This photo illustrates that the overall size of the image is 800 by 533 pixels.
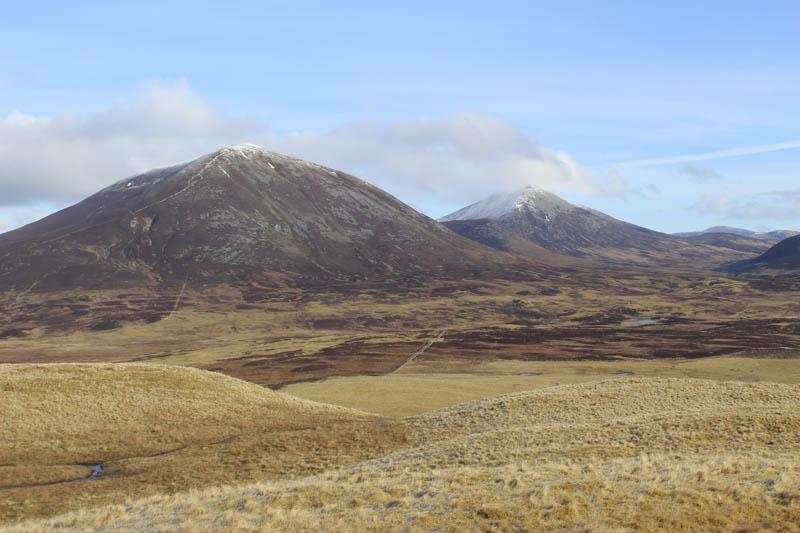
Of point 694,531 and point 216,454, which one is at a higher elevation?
point 694,531

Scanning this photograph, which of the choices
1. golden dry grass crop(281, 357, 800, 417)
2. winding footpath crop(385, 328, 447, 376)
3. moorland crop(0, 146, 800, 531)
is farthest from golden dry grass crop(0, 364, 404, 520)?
winding footpath crop(385, 328, 447, 376)

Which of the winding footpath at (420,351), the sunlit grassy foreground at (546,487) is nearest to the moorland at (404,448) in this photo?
the sunlit grassy foreground at (546,487)

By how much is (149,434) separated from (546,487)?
28.9 metres

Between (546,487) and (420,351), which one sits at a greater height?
(546,487)

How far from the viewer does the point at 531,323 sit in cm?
17338

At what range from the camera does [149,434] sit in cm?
3866

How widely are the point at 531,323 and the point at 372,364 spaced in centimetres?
9098

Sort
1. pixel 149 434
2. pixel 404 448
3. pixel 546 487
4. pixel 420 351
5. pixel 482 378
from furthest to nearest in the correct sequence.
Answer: pixel 420 351 < pixel 482 378 < pixel 149 434 < pixel 404 448 < pixel 546 487

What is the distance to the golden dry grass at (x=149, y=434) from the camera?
29297mm

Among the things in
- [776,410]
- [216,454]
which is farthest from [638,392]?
[216,454]

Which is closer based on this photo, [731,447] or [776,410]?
[731,447]

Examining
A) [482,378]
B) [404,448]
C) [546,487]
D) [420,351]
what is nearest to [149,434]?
[404,448]

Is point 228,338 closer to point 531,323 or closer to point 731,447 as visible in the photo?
point 531,323

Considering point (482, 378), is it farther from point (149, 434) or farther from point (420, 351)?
point (149, 434)
